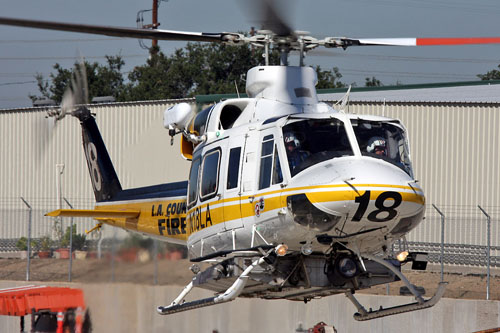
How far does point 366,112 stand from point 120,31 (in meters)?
17.7

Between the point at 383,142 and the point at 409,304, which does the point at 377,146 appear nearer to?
the point at 383,142

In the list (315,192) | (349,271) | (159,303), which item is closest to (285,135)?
(315,192)

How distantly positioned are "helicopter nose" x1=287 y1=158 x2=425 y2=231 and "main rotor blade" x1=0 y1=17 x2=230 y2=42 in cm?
316

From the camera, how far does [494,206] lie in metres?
28.0

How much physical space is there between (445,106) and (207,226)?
17.5 metres

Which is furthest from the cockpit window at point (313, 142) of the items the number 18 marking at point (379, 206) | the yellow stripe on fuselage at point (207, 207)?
the number 18 marking at point (379, 206)

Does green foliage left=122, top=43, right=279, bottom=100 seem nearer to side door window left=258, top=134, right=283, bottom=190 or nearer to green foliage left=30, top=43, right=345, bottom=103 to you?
green foliage left=30, top=43, right=345, bottom=103

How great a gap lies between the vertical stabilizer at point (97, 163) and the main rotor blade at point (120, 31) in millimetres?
6429

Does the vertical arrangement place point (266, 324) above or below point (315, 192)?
below

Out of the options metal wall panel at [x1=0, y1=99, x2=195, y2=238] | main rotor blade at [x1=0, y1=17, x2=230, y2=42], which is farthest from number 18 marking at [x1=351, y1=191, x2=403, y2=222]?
metal wall panel at [x1=0, y1=99, x2=195, y2=238]

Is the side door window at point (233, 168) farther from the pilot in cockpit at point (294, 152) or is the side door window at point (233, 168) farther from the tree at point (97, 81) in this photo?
the tree at point (97, 81)

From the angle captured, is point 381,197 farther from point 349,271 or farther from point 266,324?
point 266,324

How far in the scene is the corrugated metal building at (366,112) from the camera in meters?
25.0

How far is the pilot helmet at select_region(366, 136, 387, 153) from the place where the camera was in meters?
11.7
